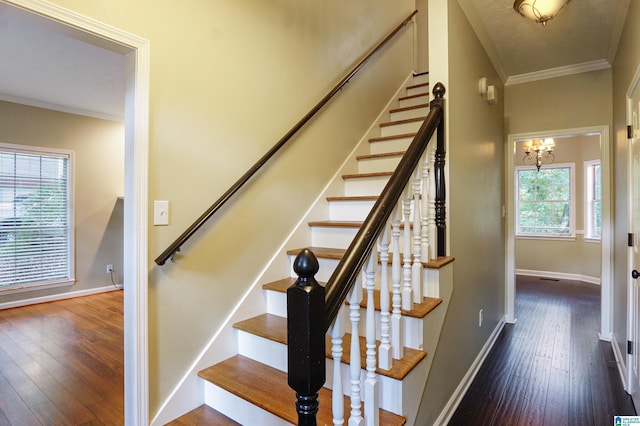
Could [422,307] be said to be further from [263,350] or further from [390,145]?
[390,145]

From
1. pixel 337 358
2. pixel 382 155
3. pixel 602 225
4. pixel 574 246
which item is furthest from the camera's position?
pixel 574 246

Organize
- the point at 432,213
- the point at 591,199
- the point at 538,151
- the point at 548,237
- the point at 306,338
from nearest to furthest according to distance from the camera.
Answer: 1. the point at 306,338
2. the point at 432,213
3. the point at 538,151
4. the point at 591,199
5. the point at 548,237

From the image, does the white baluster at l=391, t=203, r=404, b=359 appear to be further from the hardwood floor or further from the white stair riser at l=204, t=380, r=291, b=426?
the hardwood floor

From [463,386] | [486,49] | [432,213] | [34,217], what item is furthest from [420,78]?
[34,217]

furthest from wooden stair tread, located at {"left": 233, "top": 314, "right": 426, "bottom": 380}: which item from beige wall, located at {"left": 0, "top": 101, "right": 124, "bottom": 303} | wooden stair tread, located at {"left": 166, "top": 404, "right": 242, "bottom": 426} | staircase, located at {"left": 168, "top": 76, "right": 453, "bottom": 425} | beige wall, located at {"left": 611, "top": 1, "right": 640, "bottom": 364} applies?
beige wall, located at {"left": 0, "top": 101, "right": 124, "bottom": 303}

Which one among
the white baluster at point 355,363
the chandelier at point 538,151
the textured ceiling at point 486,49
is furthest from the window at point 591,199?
the white baluster at point 355,363

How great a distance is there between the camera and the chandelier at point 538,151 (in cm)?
570

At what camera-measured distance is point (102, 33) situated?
1.40 metres

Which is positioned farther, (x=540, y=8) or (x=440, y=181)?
(x=540, y=8)

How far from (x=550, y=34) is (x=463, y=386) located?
3.00 metres

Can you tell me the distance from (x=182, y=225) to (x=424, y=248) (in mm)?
1286

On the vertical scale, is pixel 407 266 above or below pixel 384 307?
above

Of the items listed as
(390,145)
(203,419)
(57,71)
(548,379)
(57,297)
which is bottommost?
(548,379)

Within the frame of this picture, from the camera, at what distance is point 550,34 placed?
2.86 meters
